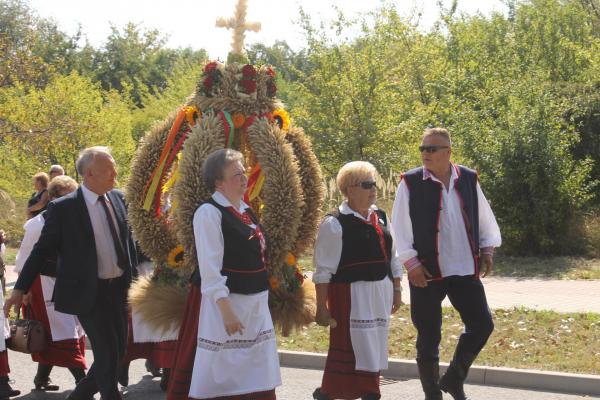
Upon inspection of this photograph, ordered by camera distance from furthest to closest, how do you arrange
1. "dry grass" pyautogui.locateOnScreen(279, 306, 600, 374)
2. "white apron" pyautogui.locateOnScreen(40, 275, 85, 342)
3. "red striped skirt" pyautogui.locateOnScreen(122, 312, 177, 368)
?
"dry grass" pyautogui.locateOnScreen(279, 306, 600, 374)
"white apron" pyautogui.locateOnScreen(40, 275, 85, 342)
"red striped skirt" pyautogui.locateOnScreen(122, 312, 177, 368)

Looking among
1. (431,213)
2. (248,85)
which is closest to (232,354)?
(431,213)

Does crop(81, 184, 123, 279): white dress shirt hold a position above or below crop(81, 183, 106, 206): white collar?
below

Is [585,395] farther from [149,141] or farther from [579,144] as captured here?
[579,144]

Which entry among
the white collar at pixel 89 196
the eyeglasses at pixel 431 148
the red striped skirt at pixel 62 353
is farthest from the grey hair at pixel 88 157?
the eyeglasses at pixel 431 148

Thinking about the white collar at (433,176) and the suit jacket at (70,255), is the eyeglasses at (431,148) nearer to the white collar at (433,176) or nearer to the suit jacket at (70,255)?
the white collar at (433,176)

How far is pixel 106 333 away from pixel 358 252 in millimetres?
1710

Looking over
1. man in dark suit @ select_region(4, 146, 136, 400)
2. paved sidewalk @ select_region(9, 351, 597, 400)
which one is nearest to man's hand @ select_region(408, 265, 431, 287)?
paved sidewalk @ select_region(9, 351, 597, 400)

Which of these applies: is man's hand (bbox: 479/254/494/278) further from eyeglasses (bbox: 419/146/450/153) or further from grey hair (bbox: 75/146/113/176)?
grey hair (bbox: 75/146/113/176)

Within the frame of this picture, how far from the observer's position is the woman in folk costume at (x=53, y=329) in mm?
7512

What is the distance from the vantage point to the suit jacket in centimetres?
608

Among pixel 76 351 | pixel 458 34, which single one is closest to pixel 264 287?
pixel 76 351

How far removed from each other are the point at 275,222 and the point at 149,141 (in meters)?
1.22

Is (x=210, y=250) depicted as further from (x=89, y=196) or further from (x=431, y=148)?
(x=431, y=148)

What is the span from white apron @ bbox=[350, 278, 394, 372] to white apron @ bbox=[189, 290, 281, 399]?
86cm
